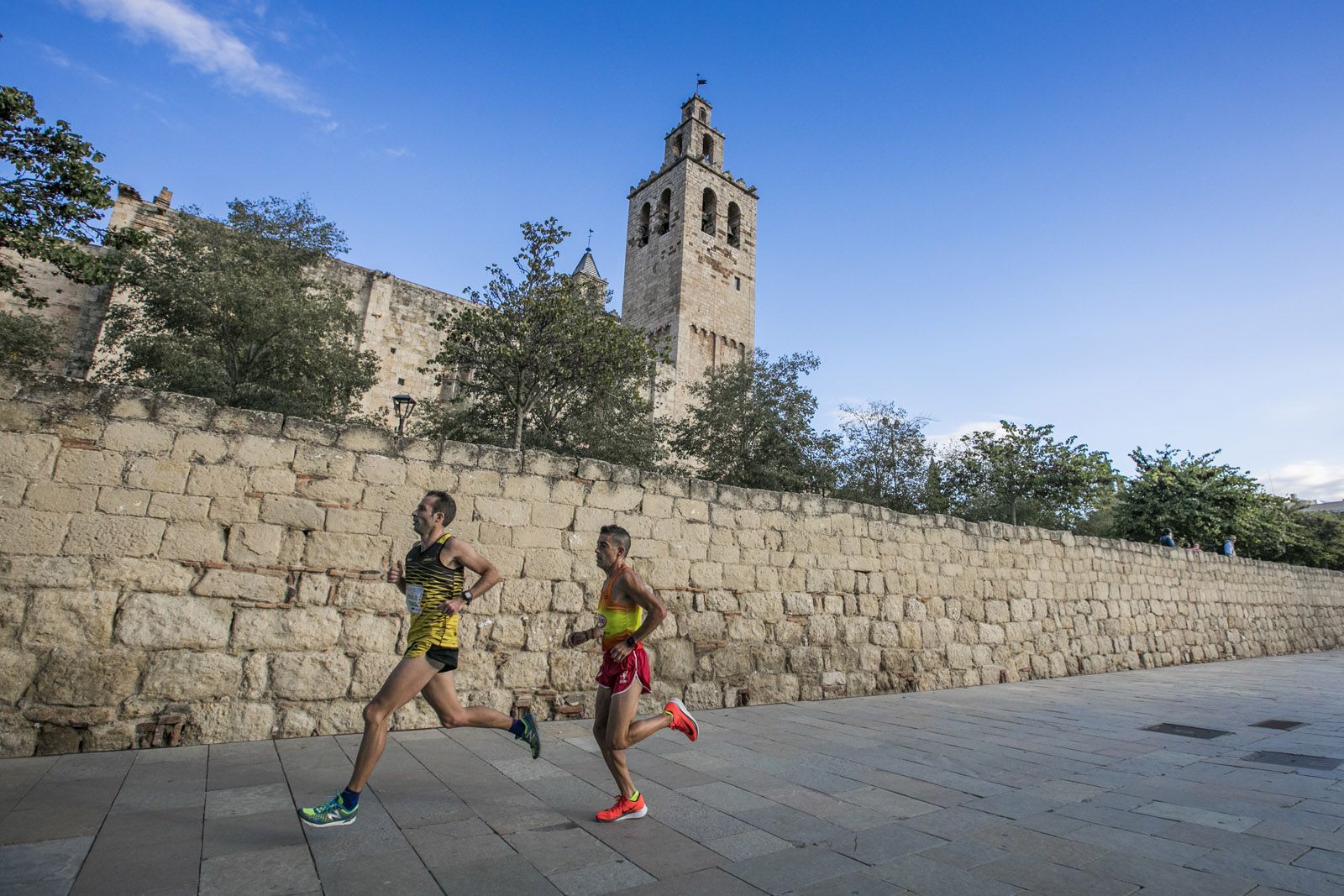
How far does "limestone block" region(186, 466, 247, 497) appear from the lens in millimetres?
4805

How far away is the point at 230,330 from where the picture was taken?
16016 mm

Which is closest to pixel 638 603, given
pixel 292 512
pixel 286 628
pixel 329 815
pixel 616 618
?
pixel 616 618

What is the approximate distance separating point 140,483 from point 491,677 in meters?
2.99

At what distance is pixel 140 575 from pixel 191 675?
781 mm

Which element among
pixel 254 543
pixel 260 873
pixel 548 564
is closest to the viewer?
pixel 260 873

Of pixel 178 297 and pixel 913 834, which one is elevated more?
pixel 178 297

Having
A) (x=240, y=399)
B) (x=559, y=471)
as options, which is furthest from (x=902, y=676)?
(x=240, y=399)

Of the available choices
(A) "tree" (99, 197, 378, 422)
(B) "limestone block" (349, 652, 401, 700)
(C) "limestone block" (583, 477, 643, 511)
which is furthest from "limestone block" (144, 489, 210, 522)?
(A) "tree" (99, 197, 378, 422)

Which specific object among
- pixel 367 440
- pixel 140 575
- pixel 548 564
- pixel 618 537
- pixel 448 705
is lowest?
pixel 448 705

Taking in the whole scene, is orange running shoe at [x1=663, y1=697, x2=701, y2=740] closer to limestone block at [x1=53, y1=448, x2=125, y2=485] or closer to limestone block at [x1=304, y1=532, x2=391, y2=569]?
limestone block at [x1=304, y1=532, x2=391, y2=569]

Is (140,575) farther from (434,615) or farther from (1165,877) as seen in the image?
(1165,877)

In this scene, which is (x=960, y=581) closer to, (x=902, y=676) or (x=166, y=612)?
(x=902, y=676)

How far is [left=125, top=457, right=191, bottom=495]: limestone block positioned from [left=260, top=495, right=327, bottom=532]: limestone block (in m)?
0.55

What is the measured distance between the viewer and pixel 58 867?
2424mm
